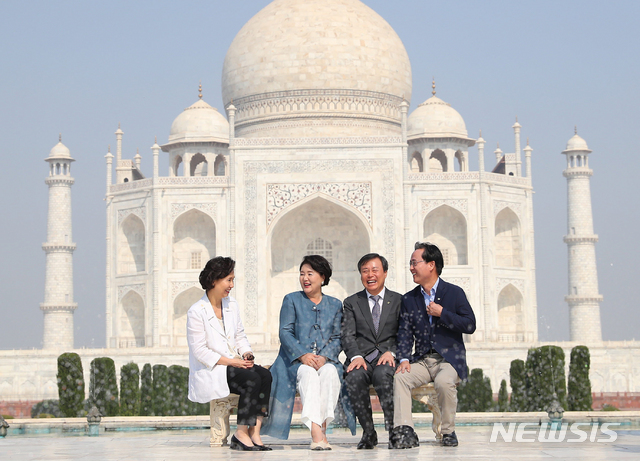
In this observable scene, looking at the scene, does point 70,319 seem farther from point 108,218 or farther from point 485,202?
point 485,202

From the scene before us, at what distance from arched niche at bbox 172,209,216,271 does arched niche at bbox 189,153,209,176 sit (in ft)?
6.68

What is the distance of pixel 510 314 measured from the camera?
67.1 feet

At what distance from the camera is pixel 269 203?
1964cm

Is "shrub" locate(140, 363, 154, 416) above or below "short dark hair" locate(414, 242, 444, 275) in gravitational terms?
below

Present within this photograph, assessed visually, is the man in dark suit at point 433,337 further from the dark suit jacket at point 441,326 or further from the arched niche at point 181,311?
the arched niche at point 181,311

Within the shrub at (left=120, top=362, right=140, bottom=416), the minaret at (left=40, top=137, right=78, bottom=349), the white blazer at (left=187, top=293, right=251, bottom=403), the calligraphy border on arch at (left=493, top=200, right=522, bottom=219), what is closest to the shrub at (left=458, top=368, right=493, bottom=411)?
the shrub at (left=120, top=362, right=140, bottom=416)

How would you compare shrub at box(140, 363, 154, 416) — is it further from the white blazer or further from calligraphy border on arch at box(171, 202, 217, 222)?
the white blazer

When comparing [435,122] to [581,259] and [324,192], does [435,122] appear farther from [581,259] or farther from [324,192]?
[581,259]

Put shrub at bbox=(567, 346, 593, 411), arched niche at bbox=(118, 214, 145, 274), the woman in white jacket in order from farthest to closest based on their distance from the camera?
1. arched niche at bbox=(118, 214, 145, 274)
2. shrub at bbox=(567, 346, 593, 411)
3. the woman in white jacket

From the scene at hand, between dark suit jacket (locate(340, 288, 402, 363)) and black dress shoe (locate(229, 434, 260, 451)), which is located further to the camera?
dark suit jacket (locate(340, 288, 402, 363))

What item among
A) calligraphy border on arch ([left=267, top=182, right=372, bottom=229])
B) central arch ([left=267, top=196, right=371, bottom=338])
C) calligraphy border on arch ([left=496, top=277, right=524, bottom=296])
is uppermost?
calligraphy border on arch ([left=267, top=182, right=372, bottom=229])

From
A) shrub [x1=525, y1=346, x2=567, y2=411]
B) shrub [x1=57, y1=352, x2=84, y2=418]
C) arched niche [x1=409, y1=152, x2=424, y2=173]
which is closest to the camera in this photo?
shrub [x1=525, y1=346, x2=567, y2=411]

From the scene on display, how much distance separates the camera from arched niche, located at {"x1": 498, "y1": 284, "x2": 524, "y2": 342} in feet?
66.5

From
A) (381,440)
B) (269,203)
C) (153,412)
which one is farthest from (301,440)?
(269,203)
